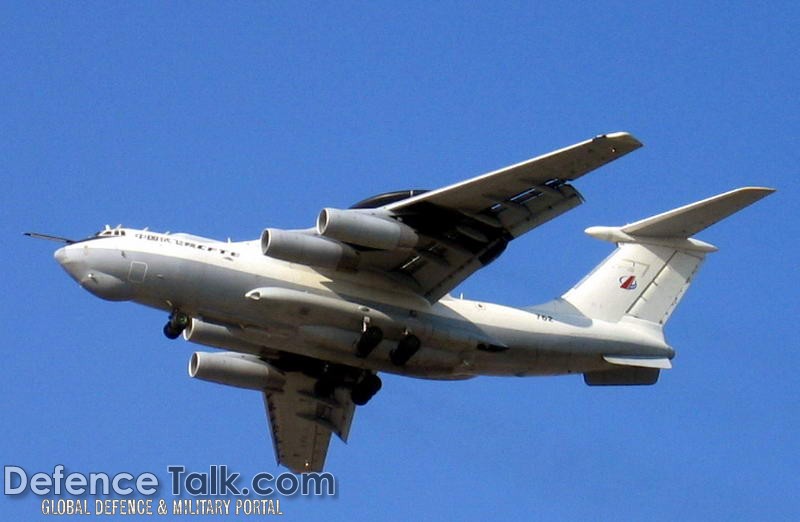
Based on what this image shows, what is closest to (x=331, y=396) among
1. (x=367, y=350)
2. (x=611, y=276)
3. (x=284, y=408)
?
(x=284, y=408)

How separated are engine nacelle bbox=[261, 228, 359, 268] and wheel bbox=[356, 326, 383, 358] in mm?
975

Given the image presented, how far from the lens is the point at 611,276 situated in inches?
895

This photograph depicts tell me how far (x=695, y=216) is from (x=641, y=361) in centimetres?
218

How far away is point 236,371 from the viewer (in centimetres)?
2259

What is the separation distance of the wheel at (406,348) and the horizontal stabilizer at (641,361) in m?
2.97

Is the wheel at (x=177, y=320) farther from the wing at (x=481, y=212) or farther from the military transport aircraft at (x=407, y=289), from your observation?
the wing at (x=481, y=212)

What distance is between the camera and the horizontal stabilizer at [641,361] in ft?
71.7

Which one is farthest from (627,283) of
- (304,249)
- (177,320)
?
(177,320)

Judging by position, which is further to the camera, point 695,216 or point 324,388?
point 324,388

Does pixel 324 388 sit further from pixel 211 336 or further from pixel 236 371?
pixel 211 336

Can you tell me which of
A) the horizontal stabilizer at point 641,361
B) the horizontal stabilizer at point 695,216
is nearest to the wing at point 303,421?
the horizontal stabilizer at point 641,361

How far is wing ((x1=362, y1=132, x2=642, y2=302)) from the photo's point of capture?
63.0 feet

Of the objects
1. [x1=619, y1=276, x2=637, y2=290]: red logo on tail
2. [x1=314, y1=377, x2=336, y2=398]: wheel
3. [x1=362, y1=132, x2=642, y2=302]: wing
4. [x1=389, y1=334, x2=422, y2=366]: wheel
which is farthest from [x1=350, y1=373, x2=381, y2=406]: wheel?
[x1=619, y1=276, x2=637, y2=290]: red logo on tail

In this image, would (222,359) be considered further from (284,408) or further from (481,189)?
(481,189)
